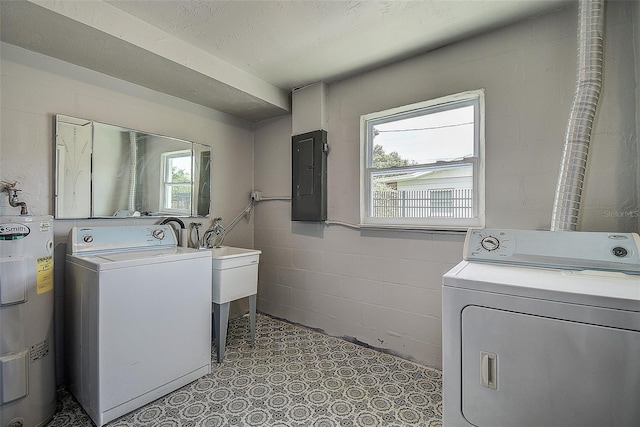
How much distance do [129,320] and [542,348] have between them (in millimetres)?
1874

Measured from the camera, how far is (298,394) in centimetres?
174

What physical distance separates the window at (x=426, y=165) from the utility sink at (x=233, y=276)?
1.02 m

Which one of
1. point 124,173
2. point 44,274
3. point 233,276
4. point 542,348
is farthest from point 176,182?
point 542,348

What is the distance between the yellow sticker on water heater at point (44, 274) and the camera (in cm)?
147

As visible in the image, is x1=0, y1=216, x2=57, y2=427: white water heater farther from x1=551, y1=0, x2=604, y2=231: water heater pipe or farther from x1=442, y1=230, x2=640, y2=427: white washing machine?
x1=551, y1=0, x2=604, y2=231: water heater pipe

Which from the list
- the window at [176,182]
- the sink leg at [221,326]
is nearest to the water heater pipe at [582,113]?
the sink leg at [221,326]

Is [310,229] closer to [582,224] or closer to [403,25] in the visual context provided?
[403,25]

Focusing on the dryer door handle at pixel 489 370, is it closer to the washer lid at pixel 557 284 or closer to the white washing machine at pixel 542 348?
the white washing machine at pixel 542 348

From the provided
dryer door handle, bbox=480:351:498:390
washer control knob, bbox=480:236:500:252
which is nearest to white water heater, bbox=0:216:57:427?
dryer door handle, bbox=480:351:498:390

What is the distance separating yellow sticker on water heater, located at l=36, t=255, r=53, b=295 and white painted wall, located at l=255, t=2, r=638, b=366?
174cm

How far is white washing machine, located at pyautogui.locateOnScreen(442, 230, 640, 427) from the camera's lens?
0.80 meters

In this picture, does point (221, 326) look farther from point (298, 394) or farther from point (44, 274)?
point (44, 274)

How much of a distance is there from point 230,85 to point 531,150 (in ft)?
7.06

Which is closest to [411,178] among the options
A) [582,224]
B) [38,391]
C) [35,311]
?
[582,224]
